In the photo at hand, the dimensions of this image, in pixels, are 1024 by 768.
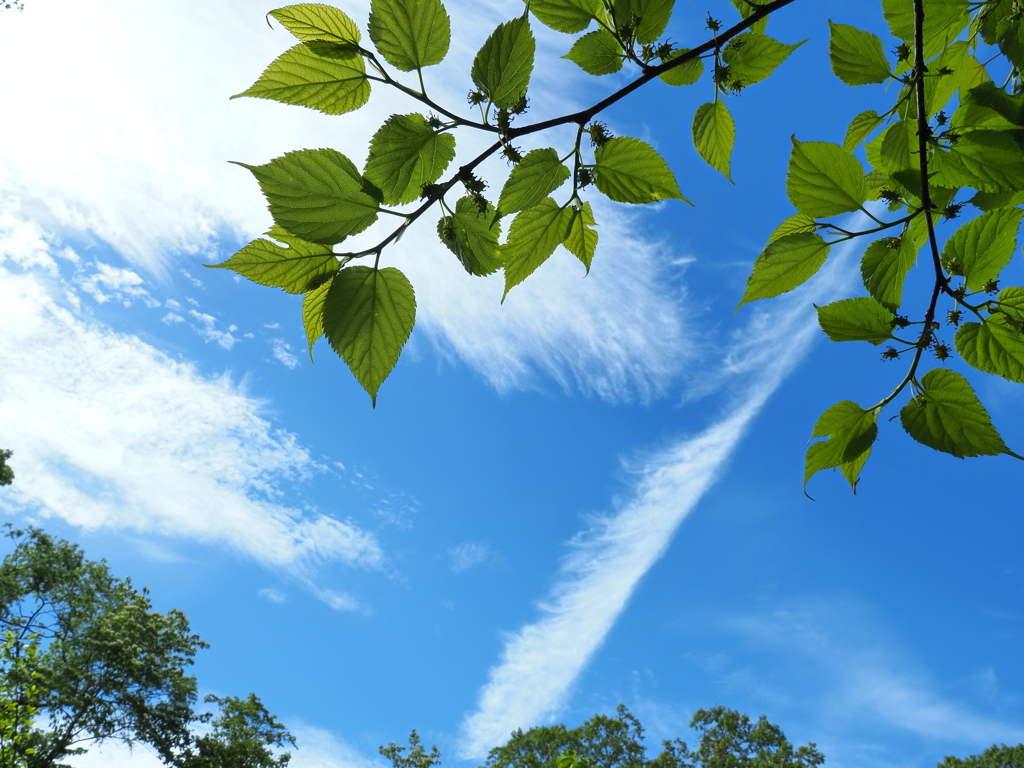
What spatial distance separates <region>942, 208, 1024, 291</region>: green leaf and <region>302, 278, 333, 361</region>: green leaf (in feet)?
3.06

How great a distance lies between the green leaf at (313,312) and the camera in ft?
2.57

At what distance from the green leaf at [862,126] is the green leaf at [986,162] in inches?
10.6

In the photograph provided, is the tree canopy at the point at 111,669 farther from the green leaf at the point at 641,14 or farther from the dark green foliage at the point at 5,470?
the green leaf at the point at 641,14

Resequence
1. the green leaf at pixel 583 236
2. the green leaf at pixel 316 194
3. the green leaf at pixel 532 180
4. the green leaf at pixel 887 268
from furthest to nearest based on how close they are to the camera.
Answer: the green leaf at pixel 887 268, the green leaf at pixel 583 236, the green leaf at pixel 532 180, the green leaf at pixel 316 194

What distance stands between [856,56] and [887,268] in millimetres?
380

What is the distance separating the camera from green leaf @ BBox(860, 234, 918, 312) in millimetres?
989

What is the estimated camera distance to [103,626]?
22453mm

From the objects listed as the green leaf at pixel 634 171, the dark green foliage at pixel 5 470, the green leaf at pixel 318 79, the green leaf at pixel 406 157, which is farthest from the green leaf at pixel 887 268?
the dark green foliage at pixel 5 470

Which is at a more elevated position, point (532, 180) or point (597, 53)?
point (597, 53)

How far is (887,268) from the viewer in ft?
3.28

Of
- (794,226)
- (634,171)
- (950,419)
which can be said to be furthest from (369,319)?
(950,419)

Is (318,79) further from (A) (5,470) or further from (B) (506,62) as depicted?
(A) (5,470)

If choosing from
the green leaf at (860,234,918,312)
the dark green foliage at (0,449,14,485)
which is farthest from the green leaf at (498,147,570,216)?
the dark green foliage at (0,449,14,485)

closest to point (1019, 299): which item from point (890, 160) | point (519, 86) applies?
point (890, 160)
